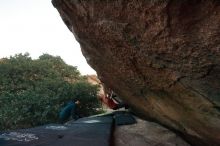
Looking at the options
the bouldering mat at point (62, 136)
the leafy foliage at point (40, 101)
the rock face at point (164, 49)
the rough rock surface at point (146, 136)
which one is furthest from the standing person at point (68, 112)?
the rock face at point (164, 49)

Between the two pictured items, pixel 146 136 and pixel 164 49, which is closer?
pixel 164 49

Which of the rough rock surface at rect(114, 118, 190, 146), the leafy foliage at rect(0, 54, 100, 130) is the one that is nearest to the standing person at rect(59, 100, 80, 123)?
the leafy foliage at rect(0, 54, 100, 130)

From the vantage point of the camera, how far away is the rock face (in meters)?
5.01

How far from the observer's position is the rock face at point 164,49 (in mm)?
5008

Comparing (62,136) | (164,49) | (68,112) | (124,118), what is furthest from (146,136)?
(68,112)

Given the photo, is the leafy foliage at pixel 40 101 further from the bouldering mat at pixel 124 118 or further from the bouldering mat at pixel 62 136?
the bouldering mat at pixel 62 136

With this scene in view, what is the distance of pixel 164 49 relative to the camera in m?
5.70


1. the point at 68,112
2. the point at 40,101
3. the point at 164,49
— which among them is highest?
the point at 40,101

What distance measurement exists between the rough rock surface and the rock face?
143cm

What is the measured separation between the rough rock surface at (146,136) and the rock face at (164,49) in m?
1.43

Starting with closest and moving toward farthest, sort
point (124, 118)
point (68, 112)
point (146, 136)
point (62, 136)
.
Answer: point (62, 136) → point (146, 136) → point (124, 118) → point (68, 112)

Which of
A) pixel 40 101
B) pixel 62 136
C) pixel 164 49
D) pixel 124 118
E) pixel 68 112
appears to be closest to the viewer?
pixel 164 49

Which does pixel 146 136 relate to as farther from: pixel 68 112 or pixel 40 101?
pixel 40 101

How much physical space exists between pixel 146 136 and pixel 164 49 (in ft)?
15.3
